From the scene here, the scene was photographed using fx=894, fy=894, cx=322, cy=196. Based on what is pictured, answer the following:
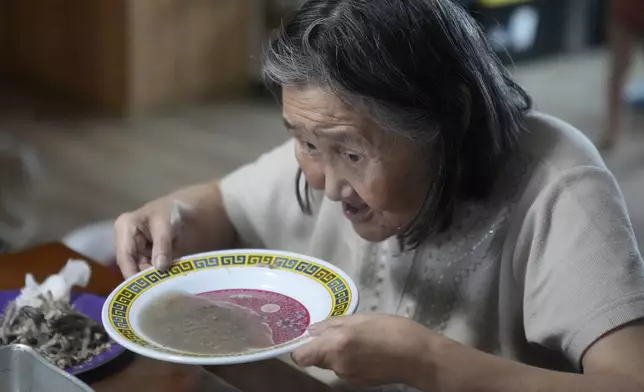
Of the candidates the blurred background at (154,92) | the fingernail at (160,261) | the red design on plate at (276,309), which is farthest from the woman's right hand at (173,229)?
the blurred background at (154,92)

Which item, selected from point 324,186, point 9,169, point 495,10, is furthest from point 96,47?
point 324,186

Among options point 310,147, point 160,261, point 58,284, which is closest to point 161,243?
point 160,261

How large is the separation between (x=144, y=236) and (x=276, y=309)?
26 cm

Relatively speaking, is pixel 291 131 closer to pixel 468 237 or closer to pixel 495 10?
pixel 468 237

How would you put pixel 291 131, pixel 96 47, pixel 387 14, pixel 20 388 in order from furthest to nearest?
pixel 96 47 < pixel 291 131 < pixel 387 14 < pixel 20 388

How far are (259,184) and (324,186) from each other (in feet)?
0.79

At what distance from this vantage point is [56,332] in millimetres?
1076

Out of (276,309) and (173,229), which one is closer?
(276,309)

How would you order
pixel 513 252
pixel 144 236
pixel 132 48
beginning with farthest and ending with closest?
pixel 132 48 < pixel 144 236 < pixel 513 252

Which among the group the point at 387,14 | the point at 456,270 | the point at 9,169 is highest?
the point at 387,14

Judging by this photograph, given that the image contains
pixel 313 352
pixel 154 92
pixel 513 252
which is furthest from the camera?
pixel 154 92

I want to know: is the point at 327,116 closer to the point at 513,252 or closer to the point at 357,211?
the point at 357,211

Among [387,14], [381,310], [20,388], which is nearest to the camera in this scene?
[20,388]

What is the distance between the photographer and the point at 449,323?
1240 mm
